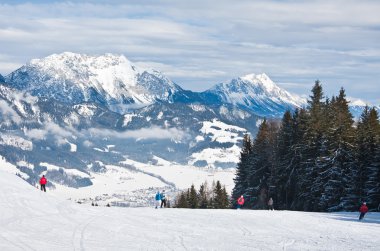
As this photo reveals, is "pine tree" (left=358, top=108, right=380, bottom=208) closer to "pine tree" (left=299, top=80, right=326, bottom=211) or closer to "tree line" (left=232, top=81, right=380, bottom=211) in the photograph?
"tree line" (left=232, top=81, right=380, bottom=211)

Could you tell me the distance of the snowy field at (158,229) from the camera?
102 feet

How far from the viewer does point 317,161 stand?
69.7 m

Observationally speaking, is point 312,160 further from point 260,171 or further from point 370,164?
point 260,171

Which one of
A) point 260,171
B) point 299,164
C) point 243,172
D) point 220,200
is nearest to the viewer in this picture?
point 299,164

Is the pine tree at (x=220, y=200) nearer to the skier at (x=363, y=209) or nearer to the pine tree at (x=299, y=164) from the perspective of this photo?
the pine tree at (x=299, y=164)

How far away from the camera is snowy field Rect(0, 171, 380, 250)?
31172 millimetres

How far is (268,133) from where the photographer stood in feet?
301

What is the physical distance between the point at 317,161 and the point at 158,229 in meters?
36.2

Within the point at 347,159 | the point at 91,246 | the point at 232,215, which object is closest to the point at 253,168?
the point at 347,159

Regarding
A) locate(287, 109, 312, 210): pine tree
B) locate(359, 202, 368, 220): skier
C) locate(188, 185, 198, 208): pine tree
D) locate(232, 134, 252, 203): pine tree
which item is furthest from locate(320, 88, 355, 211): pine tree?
locate(188, 185, 198, 208): pine tree

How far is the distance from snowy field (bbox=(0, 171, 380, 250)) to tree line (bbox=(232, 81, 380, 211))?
1123cm

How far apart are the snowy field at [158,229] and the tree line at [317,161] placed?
1123 cm

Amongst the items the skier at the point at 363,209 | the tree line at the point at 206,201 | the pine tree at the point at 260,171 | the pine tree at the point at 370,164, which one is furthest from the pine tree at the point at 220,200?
the skier at the point at 363,209

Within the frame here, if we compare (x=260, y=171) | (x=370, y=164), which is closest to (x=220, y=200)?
(x=260, y=171)
